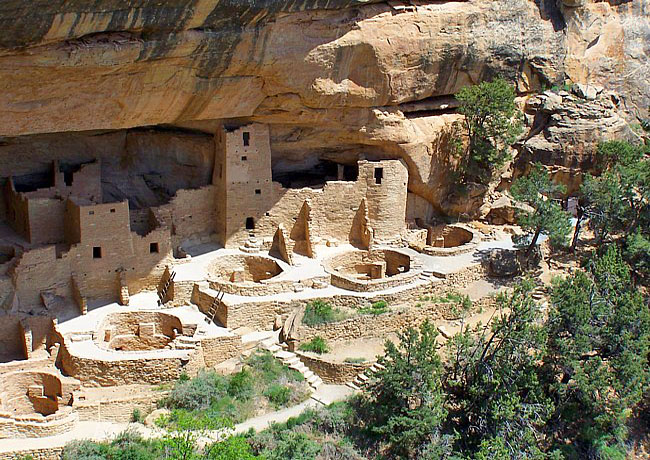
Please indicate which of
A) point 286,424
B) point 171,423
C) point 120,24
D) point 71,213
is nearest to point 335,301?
point 286,424

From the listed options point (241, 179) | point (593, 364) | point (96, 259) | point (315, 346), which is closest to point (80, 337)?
point (96, 259)

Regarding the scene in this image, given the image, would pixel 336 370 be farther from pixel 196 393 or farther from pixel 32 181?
pixel 32 181

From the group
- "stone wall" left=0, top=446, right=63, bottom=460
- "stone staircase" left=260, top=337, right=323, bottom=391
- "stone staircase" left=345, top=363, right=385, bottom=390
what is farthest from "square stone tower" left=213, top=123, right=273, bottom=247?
"stone wall" left=0, top=446, right=63, bottom=460

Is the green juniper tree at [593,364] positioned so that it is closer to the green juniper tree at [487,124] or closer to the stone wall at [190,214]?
the green juniper tree at [487,124]

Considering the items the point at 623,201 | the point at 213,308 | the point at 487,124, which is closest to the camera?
the point at 213,308

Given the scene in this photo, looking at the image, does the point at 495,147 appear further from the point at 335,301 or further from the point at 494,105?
the point at 335,301

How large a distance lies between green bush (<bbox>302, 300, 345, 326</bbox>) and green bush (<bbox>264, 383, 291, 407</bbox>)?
2054mm

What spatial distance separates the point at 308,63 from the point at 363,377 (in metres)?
8.13

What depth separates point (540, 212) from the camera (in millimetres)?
25703

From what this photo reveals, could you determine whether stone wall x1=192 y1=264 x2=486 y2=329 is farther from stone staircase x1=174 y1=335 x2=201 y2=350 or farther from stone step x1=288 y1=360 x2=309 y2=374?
stone step x1=288 y1=360 x2=309 y2=374

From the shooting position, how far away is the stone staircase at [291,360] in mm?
21719

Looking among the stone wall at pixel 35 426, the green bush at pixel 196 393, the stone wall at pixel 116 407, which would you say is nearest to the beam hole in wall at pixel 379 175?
the green bush at pixel 196 393

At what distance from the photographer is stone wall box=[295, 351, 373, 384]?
21812mm

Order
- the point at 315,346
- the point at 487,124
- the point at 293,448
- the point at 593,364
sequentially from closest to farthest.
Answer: the point at 293,448 < the point at 593,364 < the point at 315,346 < the point at 487,124
